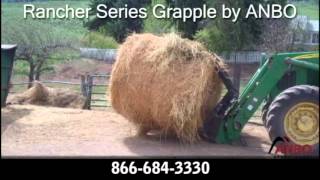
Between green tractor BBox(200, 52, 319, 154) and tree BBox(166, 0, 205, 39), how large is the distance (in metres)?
2.92

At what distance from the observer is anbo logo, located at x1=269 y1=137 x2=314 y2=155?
688 cm

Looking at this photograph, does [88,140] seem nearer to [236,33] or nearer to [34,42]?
[236,33]

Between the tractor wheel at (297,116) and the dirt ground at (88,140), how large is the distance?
0.56 m

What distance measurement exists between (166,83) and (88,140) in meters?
1.51

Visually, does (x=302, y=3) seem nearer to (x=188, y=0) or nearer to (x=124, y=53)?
(x=188, y=0)

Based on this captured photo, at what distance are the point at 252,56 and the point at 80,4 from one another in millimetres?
5080

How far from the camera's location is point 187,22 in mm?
11711

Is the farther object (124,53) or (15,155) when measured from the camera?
(124,53)

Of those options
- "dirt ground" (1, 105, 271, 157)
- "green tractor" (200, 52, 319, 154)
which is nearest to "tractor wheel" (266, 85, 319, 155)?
"green tractor" (200, 52, 319, 154)

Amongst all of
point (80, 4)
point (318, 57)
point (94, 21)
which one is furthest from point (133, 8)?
point (94, 21)

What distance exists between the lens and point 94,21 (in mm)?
14719

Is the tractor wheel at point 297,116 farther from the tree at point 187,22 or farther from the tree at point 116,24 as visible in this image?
the tree at point 116,24

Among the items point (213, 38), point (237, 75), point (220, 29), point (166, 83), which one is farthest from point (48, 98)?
point (166, 83)

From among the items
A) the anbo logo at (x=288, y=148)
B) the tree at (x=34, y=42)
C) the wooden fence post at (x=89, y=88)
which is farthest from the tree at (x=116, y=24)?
the anbo logo at (x=288, y=148)
